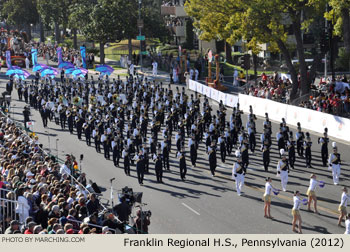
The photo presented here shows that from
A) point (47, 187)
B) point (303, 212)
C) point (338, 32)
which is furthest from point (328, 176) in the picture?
point (338, 32)

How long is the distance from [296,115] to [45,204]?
19607 millimetres

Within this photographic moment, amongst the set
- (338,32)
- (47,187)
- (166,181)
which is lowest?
(166,181)

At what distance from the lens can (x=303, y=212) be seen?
18969 millimetres

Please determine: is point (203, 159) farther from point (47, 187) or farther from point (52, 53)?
point (52, 53)

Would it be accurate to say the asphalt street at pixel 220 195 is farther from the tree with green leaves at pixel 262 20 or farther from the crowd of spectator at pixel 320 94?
the tree with green leaves at pixel 262 20

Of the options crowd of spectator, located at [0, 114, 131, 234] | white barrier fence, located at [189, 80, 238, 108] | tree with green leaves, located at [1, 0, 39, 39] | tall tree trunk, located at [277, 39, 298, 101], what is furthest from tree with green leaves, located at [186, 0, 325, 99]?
tree with green leaves, located at [1, 0, 39, 39]

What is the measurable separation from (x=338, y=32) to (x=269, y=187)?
22666 millimetres

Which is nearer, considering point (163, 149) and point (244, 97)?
point (163, 149)

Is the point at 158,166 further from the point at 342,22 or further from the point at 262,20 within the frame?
the point at 342,22

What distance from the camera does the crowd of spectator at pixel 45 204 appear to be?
1246cm

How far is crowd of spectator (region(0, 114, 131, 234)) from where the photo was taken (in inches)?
491

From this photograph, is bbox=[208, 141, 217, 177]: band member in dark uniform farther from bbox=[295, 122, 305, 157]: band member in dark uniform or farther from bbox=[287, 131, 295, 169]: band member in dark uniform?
bbox=[295, 122, 305, 157]: band member in dark uniform

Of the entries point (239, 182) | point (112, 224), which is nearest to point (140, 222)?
point (112, 224)

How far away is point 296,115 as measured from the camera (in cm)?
3142
